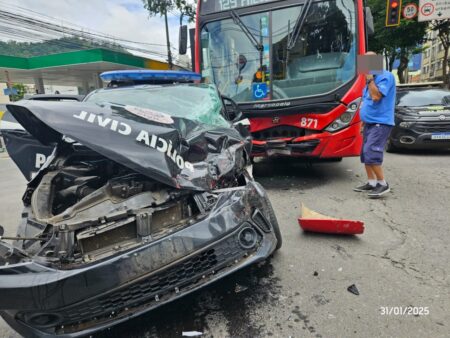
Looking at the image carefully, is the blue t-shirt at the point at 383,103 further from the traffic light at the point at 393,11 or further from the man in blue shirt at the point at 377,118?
the traffic light at the point at 393,11

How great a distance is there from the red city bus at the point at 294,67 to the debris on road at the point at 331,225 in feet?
5.49

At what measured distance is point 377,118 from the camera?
414cm

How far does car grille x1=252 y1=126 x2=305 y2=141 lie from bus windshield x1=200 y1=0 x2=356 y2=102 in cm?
47

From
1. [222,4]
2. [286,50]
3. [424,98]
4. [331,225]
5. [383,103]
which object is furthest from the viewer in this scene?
[424,98]

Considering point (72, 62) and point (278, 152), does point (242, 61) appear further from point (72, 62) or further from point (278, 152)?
point (72, 62)

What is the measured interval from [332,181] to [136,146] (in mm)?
3975

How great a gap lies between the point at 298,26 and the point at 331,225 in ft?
9.90

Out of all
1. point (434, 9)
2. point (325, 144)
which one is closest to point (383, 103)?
point (325, 144)

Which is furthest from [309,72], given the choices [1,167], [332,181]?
[1,167]

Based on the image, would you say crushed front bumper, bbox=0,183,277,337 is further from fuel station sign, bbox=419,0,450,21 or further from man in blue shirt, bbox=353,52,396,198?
fuel station sign, bbox=419,0,450,21

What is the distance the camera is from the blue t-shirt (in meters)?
4.04

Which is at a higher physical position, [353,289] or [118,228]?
[118,228]

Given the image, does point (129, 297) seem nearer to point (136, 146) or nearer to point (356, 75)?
point (136, 146)
